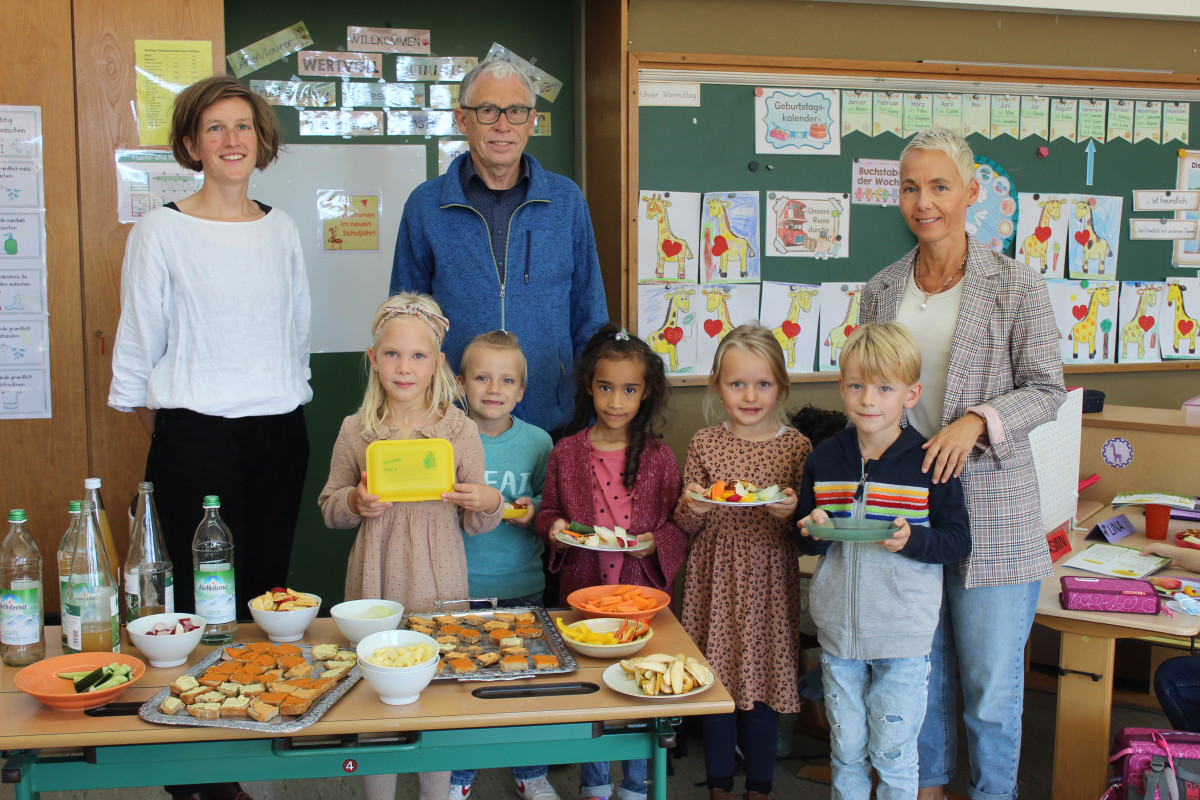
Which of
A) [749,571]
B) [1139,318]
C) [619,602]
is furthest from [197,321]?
[1139,318]

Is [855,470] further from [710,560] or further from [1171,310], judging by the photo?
[1171,310]

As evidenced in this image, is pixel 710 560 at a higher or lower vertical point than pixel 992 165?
lower

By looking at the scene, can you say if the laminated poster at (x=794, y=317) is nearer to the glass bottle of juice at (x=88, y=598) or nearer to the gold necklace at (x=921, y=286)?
the gold necklace at (x=921, y=286)

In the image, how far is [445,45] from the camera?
12.1ft

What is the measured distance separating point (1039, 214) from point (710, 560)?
2571mm

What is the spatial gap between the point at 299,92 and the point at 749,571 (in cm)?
260

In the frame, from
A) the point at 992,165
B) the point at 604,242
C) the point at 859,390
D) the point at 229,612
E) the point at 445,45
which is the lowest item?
the point at 229,612

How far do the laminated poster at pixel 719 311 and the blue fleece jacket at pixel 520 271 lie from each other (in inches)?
39.7

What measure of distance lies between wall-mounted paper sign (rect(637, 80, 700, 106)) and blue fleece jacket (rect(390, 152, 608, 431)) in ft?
3.25

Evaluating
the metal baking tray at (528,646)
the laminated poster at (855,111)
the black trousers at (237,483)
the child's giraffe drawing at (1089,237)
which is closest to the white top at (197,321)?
the black trousers at (237,483)

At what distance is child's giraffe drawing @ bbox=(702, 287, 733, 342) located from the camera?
3.73 m

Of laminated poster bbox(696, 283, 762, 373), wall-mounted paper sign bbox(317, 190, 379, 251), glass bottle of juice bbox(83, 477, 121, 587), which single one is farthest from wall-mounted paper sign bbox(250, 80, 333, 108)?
glass bottle of juice bbox(83, 477, 121, 587)

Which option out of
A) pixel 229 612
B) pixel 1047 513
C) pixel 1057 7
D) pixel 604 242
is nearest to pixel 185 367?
pixel 229 612

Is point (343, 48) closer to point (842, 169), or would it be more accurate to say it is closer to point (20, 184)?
point (20, 184)
